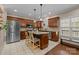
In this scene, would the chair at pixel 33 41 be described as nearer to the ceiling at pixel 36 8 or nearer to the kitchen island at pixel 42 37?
the kitchen island at pixel 42 37

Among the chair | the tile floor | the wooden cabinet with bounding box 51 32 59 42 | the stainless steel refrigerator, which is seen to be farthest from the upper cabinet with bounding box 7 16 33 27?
the wooden cabinet with bounding box 51 32 59 42

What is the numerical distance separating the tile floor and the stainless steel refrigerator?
113 mm

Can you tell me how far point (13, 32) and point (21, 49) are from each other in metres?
0.43

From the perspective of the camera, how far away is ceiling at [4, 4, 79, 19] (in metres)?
2.19

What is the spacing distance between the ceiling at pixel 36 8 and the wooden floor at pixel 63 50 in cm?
78

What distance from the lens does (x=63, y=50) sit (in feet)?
7.27

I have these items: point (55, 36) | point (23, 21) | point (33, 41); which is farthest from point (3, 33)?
point (55, 36)

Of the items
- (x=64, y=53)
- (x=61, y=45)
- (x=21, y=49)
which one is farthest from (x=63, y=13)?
(x=21, y=49)

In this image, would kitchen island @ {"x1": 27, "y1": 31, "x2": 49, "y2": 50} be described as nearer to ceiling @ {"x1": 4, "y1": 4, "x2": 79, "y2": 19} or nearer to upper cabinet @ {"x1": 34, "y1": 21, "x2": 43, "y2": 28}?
upper cabinet @ {"x1": 34, "y1": 21, "x2": 43, "y2": 28}

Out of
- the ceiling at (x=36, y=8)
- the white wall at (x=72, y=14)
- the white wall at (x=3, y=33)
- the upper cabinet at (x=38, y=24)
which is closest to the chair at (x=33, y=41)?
the upper cabinet at (x=38, y=24)

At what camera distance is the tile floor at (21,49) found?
2152mm

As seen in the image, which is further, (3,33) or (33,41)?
(33,41)

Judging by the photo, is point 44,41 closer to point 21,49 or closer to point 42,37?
point 42,37
